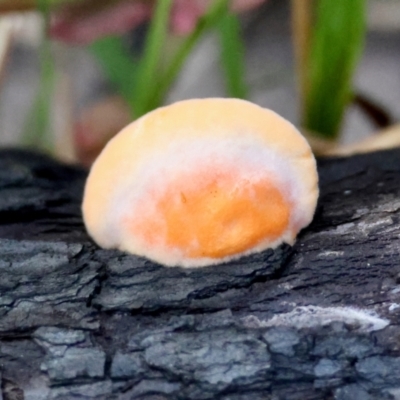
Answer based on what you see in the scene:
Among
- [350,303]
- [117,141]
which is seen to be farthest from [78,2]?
[350,303]

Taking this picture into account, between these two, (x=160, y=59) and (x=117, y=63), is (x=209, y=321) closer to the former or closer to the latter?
(x=160, y=59)

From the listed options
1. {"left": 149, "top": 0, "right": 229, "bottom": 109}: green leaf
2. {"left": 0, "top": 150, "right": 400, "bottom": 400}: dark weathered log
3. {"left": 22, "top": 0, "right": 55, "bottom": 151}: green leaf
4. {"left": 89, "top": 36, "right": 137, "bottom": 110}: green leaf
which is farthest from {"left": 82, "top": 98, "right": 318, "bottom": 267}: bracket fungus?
{"left": 89, "top": 36, "right": 137, "bottom": 110}: green leaf

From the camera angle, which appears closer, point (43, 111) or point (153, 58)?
point (153, 58)

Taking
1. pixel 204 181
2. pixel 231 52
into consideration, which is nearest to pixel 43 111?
pixel 231 52

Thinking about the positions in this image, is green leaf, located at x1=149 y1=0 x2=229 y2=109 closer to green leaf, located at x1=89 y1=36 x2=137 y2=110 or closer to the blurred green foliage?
the blurred green foliage

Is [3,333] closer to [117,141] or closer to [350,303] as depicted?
[117,141]


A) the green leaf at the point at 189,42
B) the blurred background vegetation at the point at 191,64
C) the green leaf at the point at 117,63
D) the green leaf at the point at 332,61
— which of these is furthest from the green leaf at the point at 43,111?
the green leaf at the point at 332,61
